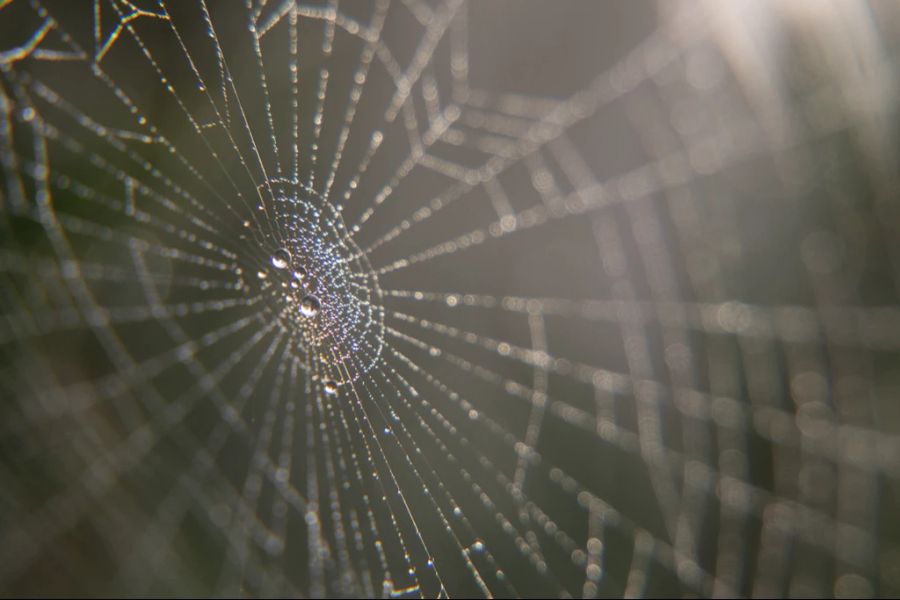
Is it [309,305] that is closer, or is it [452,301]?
[309,305]

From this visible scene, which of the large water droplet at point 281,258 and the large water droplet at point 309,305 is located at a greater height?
the large water droplet at point 281,258

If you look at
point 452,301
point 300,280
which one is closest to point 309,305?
point 300,280

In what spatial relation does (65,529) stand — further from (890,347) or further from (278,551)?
(890,347)

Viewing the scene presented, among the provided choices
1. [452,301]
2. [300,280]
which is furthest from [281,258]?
[452,301]

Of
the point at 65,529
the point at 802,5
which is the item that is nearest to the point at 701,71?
the point at 802,5

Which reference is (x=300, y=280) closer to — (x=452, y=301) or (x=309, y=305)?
(x=309, y=305)
